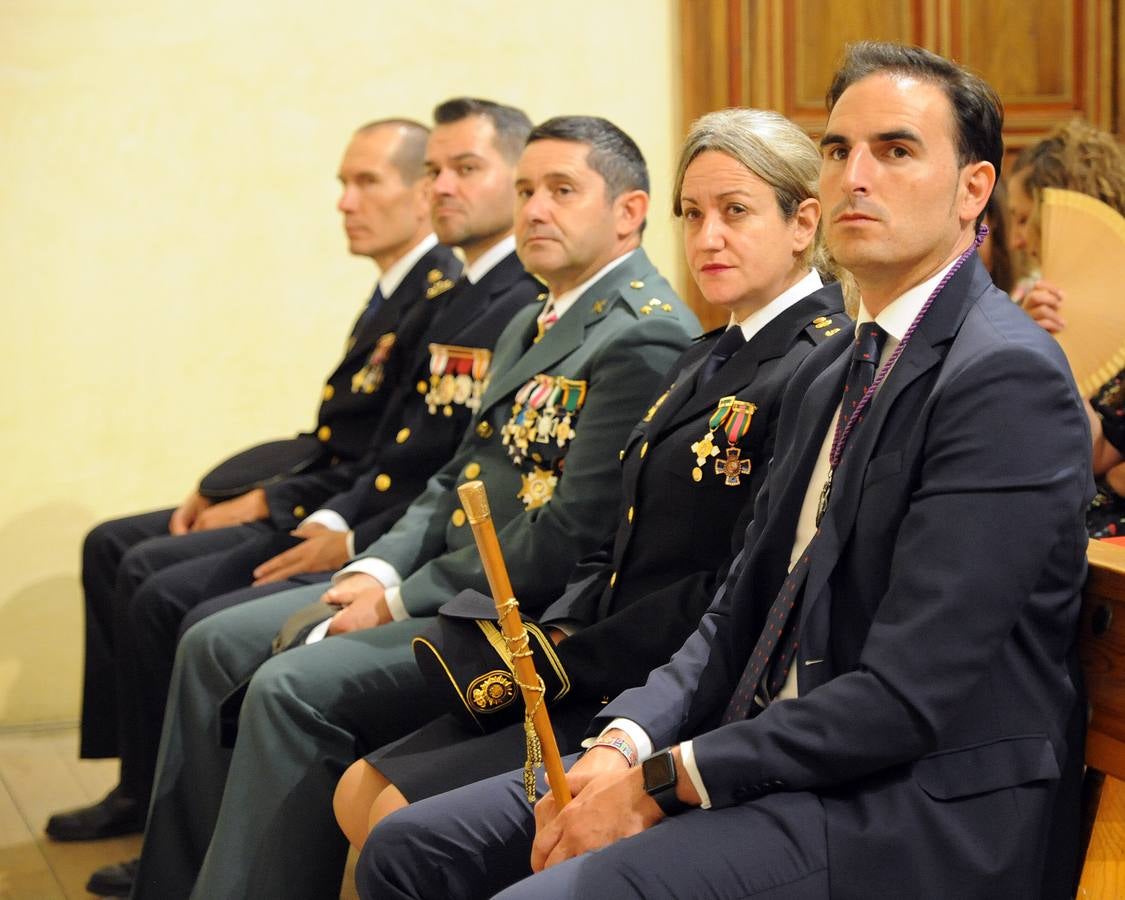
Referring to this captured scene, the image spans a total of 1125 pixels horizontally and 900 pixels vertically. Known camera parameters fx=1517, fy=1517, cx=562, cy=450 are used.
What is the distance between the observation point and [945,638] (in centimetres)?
157

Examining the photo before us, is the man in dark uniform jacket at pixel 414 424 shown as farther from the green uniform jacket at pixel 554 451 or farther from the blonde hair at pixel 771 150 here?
the blonde hair at pixel 771 150

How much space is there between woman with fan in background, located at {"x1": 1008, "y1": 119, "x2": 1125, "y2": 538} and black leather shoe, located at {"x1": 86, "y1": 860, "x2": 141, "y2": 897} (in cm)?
207

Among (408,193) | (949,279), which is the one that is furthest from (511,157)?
(949,279)

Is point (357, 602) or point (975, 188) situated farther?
point (357, 602)

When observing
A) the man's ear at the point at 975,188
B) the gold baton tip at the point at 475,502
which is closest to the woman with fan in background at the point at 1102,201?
the man's ear at the point at 975,188

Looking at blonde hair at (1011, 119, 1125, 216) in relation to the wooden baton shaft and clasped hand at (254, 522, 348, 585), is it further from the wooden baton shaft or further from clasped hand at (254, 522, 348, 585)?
the wooden baton shaft

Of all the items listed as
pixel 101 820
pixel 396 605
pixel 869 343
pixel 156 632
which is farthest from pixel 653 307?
pixel 101 820

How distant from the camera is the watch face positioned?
1.69 m

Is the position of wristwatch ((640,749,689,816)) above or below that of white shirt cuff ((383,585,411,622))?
above

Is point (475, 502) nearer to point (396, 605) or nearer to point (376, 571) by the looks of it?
point (396, 605)

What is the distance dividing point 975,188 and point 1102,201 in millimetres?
1502

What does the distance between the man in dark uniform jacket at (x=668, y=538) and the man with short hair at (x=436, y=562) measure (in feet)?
0.80

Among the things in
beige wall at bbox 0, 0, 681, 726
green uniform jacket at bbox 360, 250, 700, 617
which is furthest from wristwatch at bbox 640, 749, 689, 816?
beige wall at bbox 0, 0, 681, 726

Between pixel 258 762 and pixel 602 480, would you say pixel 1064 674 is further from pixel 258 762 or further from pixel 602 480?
pixel 258 762
